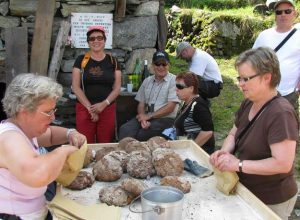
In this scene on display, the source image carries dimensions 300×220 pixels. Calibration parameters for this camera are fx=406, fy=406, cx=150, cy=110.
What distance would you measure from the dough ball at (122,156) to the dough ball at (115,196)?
40 cm

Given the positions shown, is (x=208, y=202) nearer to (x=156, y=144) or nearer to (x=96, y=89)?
(x=156, y=144)

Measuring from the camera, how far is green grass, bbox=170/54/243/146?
6.68 metres

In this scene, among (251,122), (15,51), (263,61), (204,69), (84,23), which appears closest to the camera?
(263,61)

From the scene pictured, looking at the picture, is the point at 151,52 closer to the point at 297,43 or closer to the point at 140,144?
the point at 297,43

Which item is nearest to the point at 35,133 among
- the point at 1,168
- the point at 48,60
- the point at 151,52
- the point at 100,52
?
the point at 1,168

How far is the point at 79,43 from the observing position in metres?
5.65

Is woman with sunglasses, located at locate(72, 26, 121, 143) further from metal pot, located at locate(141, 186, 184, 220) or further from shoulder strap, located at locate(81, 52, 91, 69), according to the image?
metal pot, located at locate(141, 186, 184, 220)

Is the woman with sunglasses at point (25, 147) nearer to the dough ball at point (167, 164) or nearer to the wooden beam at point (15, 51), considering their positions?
the dough ball at point (167, 164)

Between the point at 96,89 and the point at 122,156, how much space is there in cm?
223

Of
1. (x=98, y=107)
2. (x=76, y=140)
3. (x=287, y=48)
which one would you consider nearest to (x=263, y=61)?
(x=76, y=140)

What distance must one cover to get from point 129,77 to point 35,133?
144 inches

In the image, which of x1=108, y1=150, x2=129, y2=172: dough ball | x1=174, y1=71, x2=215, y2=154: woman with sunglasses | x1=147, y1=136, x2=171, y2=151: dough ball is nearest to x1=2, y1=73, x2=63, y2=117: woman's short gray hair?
x1=108, y1=150, x2=129, y2=172: dough ball

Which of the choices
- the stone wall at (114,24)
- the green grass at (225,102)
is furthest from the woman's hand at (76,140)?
the green grass at (225,102)

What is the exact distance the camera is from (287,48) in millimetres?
4164
